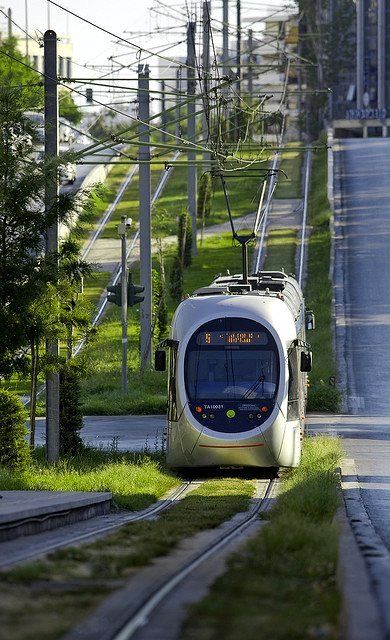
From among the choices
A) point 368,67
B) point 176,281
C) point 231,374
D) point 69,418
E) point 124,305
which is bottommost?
point 69,418

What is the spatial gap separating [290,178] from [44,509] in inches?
2484

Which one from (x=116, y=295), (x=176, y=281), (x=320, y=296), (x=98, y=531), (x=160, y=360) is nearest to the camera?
(x=98, y=531)

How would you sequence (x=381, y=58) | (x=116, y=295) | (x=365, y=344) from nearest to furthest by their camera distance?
(x=116, y=295) < (x=365, y=344) < (x=381, y=58)

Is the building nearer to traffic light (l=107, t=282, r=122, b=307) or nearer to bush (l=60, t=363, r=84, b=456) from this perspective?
traffic light (l=107, t=282, r=122, b=307)

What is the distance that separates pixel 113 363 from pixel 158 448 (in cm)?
1398

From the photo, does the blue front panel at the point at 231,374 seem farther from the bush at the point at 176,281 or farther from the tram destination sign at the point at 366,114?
the tram destination sign at the point at 366,114

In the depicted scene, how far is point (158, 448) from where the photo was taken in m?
29.7

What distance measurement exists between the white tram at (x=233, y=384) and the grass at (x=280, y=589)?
7124mm

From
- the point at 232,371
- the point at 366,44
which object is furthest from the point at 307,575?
the point at 366,44

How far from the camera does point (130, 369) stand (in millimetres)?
42125

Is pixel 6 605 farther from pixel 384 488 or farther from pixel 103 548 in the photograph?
pixel 384 488

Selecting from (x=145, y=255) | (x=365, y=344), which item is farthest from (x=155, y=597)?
(x=365, y=344)

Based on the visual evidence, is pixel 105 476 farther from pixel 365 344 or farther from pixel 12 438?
pixel 365 344

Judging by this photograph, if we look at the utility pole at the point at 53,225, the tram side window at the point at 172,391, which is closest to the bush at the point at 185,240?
the tram side window at the point at 172,391
